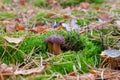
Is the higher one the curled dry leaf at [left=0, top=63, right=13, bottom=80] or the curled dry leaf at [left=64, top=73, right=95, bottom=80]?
the curled dry leaf at [left=0, top=63, right=13, bottom=80]

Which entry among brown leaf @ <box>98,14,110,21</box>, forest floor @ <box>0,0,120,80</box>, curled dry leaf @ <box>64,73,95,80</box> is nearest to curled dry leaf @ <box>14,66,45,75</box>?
forest floor @ <box>0,0,120,80</box>

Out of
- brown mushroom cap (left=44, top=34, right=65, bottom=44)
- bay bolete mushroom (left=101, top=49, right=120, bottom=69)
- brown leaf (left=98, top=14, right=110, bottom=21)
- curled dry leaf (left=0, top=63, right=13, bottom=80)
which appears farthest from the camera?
brown leaf (left=98, top=14, right=110, bottom=21)

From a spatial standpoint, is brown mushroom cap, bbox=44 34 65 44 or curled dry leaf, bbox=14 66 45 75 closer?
curled dry leaf, bbox=14 66 45 75

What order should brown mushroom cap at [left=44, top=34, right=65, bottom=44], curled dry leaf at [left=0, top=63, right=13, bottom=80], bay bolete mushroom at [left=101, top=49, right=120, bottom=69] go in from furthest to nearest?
brown mushroom cap at [left=44, top=34, right=65, bottom=44] → bay bolete mushroom at [left=101, top=49, right=120, bottom=69] → curled dry leaf at [left=0, top=63, right=13, bottom=80]

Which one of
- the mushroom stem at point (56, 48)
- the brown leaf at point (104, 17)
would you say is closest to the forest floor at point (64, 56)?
the mushroom stem at point (56, 48)

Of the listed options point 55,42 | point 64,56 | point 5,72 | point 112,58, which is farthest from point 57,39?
point 5,72

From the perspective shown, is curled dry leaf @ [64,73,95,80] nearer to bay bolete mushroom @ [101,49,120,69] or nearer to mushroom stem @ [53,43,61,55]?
bay bolete mushroom @ [101,49,120,69]

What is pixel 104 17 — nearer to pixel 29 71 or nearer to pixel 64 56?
pixel 64 56

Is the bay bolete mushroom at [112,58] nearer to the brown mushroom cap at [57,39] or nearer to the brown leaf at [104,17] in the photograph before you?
the brown mushroom cap at [57,39]

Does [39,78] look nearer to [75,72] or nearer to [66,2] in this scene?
[75,72]

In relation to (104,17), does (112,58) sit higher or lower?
higher
